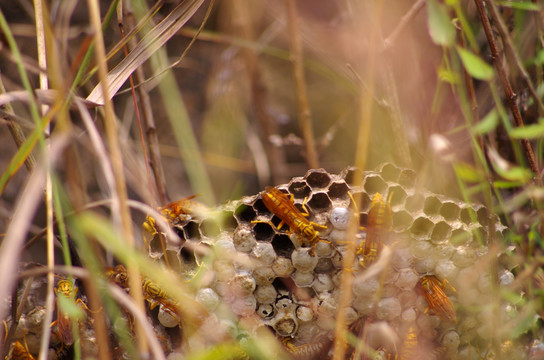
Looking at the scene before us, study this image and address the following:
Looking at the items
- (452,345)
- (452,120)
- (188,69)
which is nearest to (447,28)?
(452,120)

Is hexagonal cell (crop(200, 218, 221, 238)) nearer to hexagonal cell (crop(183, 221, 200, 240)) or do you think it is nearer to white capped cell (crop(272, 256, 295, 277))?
hexagonal cell (crop(183, 221, 200, 240))

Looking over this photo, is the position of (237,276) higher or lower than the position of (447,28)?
lower

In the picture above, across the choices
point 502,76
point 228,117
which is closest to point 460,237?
point 502,76

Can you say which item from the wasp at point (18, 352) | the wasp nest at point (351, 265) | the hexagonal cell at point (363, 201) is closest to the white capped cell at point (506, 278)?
the wasp nest at point (351, 265)

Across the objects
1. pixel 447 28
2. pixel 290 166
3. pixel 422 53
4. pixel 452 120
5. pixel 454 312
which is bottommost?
pixel 290 166

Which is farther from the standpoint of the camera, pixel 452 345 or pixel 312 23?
pixel 312 23

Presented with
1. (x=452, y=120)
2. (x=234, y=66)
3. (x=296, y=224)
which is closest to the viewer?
(x=296, y=224)

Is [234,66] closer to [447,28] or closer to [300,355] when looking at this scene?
[447,28]

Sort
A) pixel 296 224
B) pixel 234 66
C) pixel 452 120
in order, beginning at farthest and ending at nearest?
1. pixel 234 66
2. pixel 452 120
3. pixel 296 224
